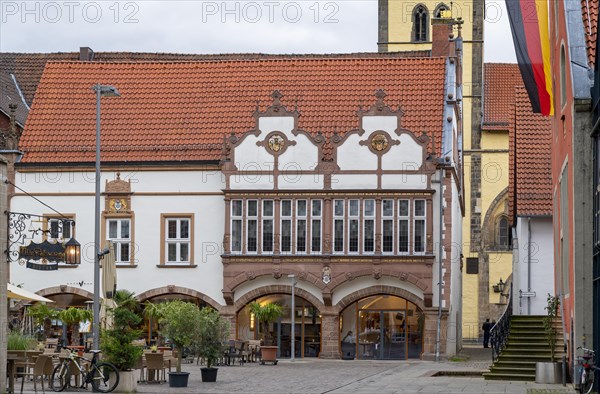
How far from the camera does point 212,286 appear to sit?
1977 inches

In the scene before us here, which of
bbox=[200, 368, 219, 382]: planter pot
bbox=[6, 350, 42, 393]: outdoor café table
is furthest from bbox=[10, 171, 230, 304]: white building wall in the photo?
bbox=[6, 350, 42, 393]: outdoor café table

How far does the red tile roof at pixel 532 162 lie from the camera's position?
41969mm

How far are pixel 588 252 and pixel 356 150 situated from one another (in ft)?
72.0

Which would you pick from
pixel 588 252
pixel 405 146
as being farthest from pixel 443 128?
pixel 588 252

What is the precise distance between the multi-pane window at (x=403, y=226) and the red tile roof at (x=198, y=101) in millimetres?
2849

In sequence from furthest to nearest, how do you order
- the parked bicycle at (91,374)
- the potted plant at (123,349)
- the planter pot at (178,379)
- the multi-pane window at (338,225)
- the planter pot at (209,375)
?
the multi-pane window at (338,225)
the planter pot at (209,375)
the planter pot at (178,379)
the potted plant at (123,349)
the parked bicycle at (91,374)

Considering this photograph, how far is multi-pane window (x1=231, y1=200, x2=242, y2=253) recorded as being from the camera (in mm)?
49812

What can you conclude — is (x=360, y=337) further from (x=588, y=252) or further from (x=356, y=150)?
(x=588, y=252)

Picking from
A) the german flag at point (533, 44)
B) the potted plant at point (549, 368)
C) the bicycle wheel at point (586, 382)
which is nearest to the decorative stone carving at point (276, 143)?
the potted plant at point (549, 368)

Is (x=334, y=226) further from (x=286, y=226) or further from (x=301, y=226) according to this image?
(x=286, y=226)

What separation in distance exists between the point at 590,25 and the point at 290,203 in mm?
21790

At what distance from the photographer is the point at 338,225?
49250 millimetres

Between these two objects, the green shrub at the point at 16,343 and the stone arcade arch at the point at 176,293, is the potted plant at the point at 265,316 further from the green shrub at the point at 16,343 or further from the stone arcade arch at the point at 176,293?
the green shrub at the point at 16,343

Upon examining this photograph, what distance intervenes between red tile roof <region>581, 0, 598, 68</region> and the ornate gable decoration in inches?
989
